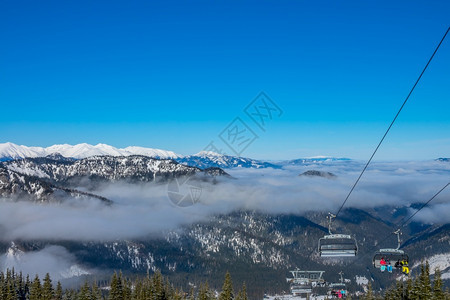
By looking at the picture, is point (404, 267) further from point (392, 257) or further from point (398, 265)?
point (392, 257)

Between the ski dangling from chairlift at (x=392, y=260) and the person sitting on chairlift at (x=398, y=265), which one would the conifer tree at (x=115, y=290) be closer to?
the ski dangling from chairlift at (x=392, y=260)

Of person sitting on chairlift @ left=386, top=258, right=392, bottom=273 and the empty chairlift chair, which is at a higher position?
the empty chairlift chair

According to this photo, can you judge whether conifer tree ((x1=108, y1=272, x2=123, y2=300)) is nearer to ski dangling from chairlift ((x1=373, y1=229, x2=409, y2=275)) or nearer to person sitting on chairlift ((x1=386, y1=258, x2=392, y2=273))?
ski dangling from chairlift ((x1=373, y1=229, x2=409, y2=275))

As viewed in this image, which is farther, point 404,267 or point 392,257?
point 392,257

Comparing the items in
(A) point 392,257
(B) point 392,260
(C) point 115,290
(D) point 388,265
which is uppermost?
(A) point 392,257

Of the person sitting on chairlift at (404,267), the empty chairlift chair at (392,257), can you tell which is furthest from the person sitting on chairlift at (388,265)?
the person sitting on chairlift at (404,267)

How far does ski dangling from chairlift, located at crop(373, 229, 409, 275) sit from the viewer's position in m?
40.2

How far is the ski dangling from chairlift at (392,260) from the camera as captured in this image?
40.2 m

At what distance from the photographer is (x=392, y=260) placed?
41.9 meters

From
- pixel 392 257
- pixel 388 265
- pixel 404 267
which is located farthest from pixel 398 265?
pixel 392 257

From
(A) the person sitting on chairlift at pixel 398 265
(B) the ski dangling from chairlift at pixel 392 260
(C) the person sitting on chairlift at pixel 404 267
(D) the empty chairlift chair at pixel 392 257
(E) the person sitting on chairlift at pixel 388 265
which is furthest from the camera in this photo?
(E) the person sitting on chairlift at pixel 388 265

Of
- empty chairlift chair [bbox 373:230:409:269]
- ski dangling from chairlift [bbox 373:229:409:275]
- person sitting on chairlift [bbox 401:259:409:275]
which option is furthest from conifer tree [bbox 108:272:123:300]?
person sitting on chairlift [bbox 401:259:409:275]

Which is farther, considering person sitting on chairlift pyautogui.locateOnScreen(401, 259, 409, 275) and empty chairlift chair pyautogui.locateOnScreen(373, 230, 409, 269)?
empty chairlift chair pyautogui.locateOnScreen(373, 230, 409, 269)

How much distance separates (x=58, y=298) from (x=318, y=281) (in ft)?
212
